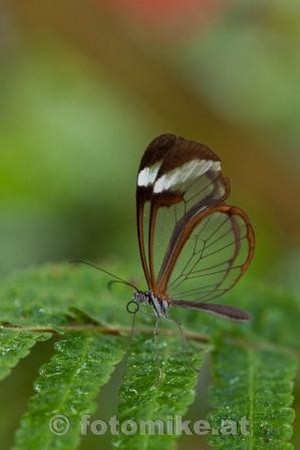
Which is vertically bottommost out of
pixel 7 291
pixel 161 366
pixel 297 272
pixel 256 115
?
pixel 161 366

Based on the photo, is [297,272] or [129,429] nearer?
[129,429]


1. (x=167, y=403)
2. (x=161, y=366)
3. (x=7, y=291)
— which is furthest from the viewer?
(x=7, y=291)

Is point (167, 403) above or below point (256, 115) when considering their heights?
below

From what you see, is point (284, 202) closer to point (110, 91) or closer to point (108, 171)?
point (108, 171)

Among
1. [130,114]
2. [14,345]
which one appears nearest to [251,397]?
[14,345]

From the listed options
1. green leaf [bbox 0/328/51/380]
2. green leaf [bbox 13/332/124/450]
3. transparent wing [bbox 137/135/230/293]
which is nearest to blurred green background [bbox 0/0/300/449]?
transparent wing [bbox 137/135/230/293]

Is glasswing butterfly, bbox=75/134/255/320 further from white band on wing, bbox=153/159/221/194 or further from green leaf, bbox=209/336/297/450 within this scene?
green leaf, bbox=209/336/297/450

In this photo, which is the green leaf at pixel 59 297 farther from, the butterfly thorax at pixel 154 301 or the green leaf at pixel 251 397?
the green leaf at pixel 251 397

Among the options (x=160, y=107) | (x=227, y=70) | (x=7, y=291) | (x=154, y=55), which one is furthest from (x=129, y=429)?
(x=154, y=55)
